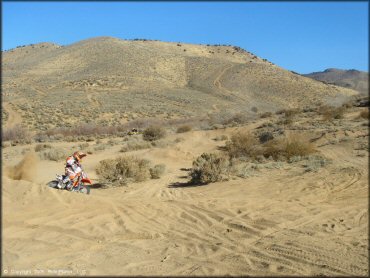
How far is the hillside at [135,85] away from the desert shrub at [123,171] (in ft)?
96.7

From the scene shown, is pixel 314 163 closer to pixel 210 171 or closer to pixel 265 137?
pixel 210 171

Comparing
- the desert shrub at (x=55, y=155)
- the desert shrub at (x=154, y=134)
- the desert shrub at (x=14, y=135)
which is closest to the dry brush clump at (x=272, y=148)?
the desert shrub at (x=154, y=134)

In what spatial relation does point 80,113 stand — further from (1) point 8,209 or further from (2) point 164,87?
(1) point 8,209

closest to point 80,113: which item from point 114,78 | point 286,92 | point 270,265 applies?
point 114,78

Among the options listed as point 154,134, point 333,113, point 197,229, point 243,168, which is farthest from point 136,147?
point 197,229

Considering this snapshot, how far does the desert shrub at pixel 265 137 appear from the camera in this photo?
83.4ft

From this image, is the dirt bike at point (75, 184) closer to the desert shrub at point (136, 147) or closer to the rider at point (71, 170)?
the rider at point (71, 170)

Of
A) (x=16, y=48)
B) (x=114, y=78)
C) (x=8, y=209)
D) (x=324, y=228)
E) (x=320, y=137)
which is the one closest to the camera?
(x=324, y=228)

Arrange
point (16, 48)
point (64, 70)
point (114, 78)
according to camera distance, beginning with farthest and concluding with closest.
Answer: point (16, 48)
point (64, 70)
point (114, 78)

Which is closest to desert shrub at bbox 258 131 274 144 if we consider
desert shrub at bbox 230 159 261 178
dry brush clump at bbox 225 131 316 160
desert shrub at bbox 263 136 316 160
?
dry brush clump at bbox 225 131 316 160

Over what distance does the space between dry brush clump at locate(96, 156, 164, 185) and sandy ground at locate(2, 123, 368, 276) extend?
1.41 m

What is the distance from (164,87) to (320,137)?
56.3 metres

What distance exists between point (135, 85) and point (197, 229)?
6783 cm

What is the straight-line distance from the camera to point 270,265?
712cm
